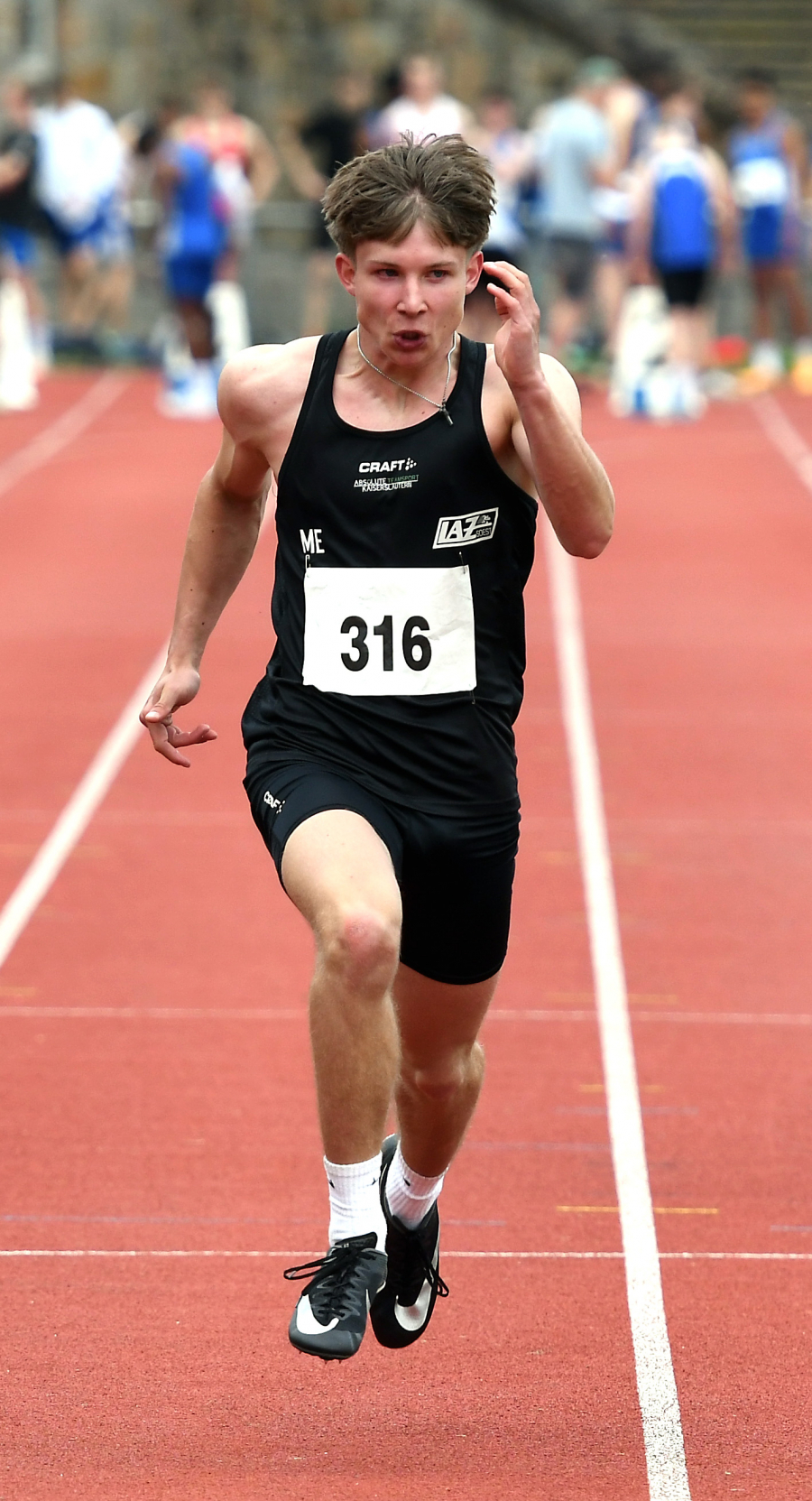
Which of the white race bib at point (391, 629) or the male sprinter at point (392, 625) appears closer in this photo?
the male sprinter at point (392, 625)

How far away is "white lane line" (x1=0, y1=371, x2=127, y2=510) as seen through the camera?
51.5 ft

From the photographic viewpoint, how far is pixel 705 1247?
4.98m

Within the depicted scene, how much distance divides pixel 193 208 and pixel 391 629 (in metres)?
14.2

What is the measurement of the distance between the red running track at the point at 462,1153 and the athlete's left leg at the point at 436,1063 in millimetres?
433

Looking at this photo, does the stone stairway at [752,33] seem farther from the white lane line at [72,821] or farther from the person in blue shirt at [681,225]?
the white lane line at [72,821]

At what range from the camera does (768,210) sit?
18969 millimetres

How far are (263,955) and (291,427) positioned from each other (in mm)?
3450

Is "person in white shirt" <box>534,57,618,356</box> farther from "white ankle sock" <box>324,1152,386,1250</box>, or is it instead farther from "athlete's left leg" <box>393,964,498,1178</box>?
"white ankle sock" <box>324,1152,386,1250</box>

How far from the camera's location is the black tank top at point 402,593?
3814 millimetres

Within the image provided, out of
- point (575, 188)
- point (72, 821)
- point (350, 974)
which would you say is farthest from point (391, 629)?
point (575, 188)

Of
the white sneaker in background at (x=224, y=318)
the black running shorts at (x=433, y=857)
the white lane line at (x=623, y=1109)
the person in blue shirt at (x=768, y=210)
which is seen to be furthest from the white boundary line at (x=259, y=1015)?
the person in blue shirt at (x=768, y=210)

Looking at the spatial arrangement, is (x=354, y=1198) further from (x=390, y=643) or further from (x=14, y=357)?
(x=14, y=357)

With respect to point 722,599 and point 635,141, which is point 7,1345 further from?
point 635,141

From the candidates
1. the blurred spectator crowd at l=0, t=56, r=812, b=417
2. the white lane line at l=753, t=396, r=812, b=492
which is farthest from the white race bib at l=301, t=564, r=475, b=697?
the blurred spectator crowd at l=0, t=56, r=812, b=417
